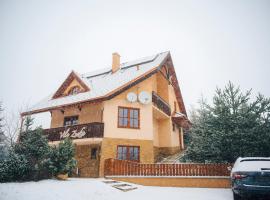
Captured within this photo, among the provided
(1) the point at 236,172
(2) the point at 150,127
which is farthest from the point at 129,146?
(1) the point at 236,172

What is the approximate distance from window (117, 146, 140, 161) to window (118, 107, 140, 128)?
1759 millimetres

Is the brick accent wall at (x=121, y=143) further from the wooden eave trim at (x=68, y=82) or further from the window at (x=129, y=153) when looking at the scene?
the wooden eave trim at (x=68, y=82)

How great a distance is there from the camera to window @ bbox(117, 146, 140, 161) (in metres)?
17.9

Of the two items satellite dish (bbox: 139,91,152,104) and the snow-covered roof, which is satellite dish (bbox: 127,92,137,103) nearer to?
satellite dish (bbox: 139,91,152,104)

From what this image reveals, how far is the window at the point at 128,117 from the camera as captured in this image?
18630mm

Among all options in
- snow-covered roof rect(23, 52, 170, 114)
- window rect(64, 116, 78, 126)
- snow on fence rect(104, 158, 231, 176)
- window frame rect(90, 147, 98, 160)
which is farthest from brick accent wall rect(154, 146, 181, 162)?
window rect(64, 116, 78, 126)

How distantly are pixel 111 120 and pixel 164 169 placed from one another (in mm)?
6223

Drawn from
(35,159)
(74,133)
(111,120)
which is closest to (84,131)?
(74,133)

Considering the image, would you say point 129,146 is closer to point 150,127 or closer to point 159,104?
point 150,127

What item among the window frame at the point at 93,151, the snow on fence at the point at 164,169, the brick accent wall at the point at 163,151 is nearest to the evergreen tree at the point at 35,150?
the snow on fence at the point at 164,169

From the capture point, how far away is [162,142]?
22.7 meters

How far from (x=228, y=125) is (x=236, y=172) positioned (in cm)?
564

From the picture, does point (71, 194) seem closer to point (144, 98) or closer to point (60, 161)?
point (60, 161)

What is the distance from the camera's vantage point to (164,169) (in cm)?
1390
